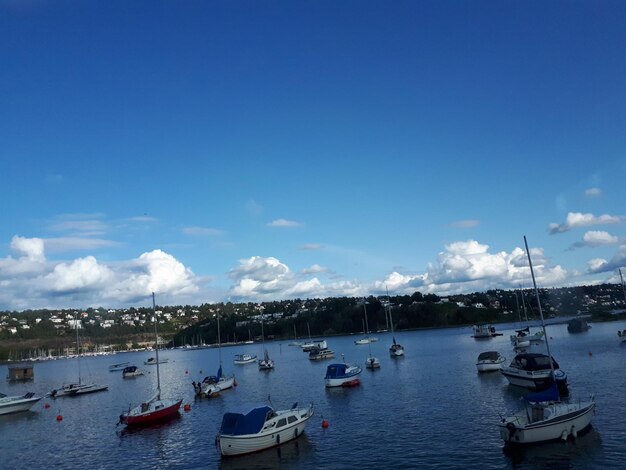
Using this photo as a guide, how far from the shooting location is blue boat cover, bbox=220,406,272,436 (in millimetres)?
34656

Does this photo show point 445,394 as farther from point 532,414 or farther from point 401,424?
point 532,414

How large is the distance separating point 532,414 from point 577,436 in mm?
3361

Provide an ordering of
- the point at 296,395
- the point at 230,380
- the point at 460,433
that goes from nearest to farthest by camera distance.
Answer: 1. the point at 460,433
2. the point at 296,395
3. the point at 230,380

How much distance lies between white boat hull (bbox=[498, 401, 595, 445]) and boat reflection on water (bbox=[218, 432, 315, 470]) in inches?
515

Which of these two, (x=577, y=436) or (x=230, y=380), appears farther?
(x=230, y=380)

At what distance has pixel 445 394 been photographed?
53.9 meters

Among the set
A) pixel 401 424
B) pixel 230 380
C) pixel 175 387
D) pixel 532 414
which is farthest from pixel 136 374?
pixel 532 414

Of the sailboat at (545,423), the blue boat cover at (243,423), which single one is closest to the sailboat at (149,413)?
the blue boat cover at (243,423)

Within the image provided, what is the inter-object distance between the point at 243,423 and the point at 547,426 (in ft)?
65.6

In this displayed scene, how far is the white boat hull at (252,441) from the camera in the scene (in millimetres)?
34281

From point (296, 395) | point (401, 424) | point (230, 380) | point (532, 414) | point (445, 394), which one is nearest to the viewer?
point (532, 414)

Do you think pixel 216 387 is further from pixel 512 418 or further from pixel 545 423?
pixel 545 423

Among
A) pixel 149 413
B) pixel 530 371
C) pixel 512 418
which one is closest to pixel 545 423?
pixel 512 418

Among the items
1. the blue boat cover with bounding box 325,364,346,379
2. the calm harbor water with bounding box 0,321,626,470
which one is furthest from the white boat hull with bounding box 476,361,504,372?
the blue boat cover with bounding box 325,364,346,379
